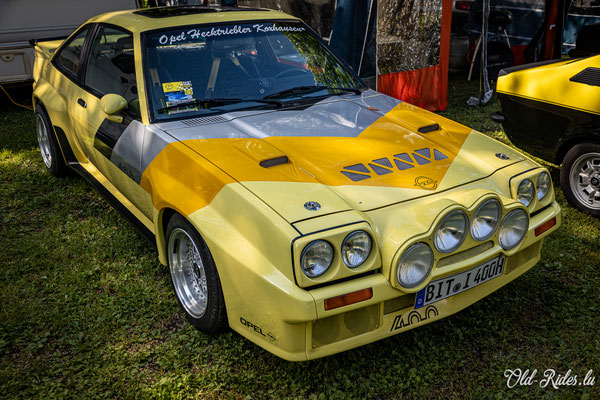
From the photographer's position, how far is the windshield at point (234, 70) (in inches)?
128

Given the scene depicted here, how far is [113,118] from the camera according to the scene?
3.33 m

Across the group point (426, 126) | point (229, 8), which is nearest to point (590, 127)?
point (426, 126)

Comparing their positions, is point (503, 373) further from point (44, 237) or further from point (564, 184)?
point (44, 237)

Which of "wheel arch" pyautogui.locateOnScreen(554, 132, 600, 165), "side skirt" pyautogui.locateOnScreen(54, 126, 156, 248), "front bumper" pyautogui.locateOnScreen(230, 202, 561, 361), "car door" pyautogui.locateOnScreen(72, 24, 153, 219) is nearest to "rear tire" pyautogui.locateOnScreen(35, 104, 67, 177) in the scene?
"side skirt" pyautogui.locateOnScreen(54, 126, 156, 248)

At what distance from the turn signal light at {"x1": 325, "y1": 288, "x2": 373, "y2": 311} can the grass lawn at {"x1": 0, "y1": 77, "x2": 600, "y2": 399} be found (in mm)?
592

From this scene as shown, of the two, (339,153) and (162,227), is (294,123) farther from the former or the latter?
(162,227)

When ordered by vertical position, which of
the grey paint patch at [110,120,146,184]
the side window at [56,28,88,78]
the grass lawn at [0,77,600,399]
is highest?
the side window at [56,28,88,78]

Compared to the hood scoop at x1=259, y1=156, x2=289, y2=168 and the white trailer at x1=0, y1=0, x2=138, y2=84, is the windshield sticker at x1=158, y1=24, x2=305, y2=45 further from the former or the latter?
the white trailer at x1=0, y1=0, x2=138, y2=84

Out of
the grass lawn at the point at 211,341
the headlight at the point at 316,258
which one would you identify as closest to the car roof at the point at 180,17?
the grass lawn at the point at 211,341

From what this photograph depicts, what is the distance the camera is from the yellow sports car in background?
2.29 m

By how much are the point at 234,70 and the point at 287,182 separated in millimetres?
1227

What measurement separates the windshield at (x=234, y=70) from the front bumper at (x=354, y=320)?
1494 mm

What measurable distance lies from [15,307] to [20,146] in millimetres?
3427

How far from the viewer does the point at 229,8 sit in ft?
13.1
